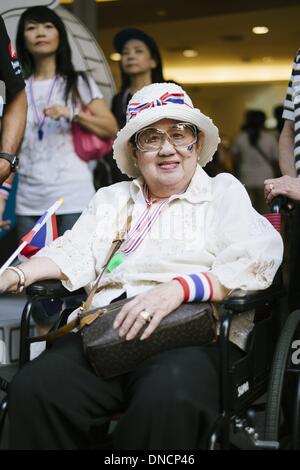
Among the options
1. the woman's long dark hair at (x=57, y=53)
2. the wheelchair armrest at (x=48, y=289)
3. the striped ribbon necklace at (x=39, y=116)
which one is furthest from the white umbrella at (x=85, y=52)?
the wheelchair armrest at (x=48, y=289)

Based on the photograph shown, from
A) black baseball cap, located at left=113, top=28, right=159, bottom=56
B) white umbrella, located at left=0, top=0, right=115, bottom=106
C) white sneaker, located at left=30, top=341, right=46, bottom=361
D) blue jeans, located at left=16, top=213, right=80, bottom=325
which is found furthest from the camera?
white umbrella, located at left=0, top=0, right=115, bottom=106

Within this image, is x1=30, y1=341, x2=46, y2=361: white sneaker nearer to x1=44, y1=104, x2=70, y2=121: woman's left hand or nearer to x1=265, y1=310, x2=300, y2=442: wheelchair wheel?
x1=44, y1=104, x2=70, y2=121: woman's left hand

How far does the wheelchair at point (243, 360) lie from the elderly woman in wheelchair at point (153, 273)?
0.04 m

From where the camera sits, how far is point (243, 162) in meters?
7.66

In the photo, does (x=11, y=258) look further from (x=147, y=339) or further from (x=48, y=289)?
(x=147, y=339)

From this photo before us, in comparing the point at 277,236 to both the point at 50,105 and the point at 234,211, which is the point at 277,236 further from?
the point at 50,105

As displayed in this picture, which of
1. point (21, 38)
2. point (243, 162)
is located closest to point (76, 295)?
point (21, 38)

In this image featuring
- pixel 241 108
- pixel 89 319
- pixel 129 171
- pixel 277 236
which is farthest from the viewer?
pixel 241 108

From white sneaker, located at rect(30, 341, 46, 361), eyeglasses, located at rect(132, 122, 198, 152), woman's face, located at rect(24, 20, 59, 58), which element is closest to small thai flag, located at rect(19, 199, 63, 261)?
eyeglasses, located at rect(132, 122, 198, 152)

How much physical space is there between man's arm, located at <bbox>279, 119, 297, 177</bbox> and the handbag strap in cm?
79

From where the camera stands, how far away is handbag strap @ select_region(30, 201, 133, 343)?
219 cm

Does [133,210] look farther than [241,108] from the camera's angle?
No

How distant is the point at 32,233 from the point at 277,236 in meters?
0.84

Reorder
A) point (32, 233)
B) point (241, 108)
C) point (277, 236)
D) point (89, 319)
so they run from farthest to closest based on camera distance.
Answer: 1. point (241, 108)
2. point (32, 233)
3. point (277, 236)
4. point (89, 319)
